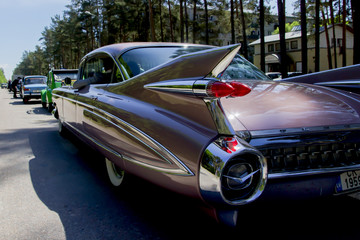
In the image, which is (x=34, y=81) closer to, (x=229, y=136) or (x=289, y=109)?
(x=289, y=109)

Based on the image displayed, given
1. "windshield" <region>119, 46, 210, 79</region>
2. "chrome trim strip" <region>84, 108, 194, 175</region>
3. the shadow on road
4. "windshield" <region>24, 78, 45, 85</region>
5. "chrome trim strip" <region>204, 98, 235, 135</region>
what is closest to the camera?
"chrome trim strip" <region>204, 98, 235, 135</region>

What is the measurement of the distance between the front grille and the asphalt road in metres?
0.25

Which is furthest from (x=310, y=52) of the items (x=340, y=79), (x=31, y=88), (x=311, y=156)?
(x=311, y=156)

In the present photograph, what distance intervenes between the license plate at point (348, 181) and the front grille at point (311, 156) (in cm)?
8

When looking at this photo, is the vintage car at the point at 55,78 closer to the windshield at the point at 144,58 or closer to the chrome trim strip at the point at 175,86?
the windshield at the point at 144,58

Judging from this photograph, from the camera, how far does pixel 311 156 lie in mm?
2230

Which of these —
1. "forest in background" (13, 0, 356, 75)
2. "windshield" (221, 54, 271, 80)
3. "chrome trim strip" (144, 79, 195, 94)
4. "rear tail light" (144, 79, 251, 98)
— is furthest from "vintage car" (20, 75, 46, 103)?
"rear tail light" (144, 79, 251, 98)

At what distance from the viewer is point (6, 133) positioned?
783 centimetres

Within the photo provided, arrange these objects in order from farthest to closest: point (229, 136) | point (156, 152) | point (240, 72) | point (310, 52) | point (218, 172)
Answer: point (310, 52) < point (240, 72) < point (156, 152) < point (229, 136) < point (218, 172)

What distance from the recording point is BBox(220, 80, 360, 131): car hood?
2213 mm

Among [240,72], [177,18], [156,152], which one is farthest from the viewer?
[177,18]

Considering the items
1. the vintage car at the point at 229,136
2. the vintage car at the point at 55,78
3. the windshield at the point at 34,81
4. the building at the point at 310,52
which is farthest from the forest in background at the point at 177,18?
the vintage car at the point at 229,136

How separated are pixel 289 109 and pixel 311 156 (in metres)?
0.37

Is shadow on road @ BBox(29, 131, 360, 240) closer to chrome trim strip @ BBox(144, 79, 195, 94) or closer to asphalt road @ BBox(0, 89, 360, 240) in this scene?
asphalt road @ BBox(0, 89, 360, 240)
